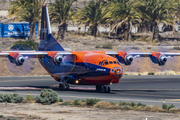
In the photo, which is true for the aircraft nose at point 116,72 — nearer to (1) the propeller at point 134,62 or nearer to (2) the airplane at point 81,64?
(2) the airplane at point 81,64

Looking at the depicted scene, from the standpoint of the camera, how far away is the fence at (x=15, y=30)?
81438 mm

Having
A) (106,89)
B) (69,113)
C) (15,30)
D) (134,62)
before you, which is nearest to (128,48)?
(134,62)

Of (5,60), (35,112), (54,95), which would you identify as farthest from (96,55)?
(5,60)

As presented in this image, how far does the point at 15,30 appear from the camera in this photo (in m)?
82.7

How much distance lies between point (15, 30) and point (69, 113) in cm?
6369

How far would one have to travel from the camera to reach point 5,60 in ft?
230

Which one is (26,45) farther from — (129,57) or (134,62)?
(129,57)

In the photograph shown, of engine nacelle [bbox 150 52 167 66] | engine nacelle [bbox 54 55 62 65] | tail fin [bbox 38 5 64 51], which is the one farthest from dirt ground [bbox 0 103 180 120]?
engine nacelle [bbox 150 52 167 66]

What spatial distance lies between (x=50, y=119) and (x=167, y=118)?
6611 millimetres

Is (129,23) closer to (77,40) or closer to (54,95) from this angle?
(77,40)

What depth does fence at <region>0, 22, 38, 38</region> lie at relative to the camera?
267ft

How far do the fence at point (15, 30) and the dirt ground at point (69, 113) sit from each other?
2319 inches

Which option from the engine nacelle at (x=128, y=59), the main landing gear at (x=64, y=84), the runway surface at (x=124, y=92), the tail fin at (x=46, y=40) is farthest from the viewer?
the tail fin at (x=46, y=40)

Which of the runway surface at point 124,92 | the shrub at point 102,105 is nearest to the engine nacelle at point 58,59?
the runway surface at point 124,92
